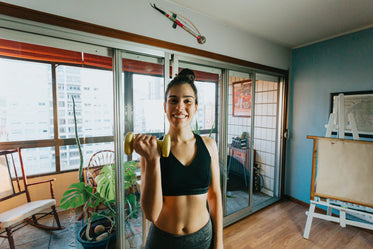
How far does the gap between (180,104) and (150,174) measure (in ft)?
1.08

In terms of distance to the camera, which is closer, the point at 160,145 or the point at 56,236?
the point at 160,145

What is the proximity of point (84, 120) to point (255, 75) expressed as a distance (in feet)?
7.18

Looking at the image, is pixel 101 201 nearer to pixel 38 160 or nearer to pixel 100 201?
pixel 100 201

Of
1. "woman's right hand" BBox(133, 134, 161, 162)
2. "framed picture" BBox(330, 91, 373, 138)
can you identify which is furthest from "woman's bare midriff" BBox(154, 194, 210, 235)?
"framed picture" BBox(330, 91, 373, 138)

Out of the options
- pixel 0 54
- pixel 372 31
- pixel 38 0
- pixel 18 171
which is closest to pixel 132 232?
pixel 18 171

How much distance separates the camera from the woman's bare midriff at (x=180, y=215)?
0.83 m

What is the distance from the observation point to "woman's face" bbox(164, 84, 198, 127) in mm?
817

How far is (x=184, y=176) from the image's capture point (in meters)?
0.81

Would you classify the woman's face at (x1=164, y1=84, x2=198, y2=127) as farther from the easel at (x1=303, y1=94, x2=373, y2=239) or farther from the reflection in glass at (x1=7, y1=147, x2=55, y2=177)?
the easel at (x1=303, y1=94, x2=373, y2=239)

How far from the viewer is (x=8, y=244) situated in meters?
1.40

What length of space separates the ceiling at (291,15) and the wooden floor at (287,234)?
250cm

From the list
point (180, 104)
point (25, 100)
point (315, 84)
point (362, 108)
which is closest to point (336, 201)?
point (362, 108)

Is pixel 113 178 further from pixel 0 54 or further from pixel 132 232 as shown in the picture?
pixel 0 54

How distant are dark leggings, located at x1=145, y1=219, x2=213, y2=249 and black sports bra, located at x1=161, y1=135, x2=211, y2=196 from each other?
19 centimetres
